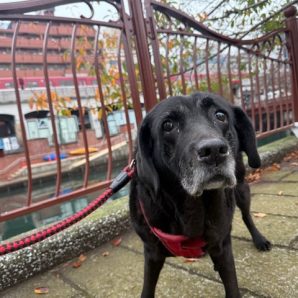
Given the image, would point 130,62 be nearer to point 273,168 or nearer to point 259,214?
point 259,214

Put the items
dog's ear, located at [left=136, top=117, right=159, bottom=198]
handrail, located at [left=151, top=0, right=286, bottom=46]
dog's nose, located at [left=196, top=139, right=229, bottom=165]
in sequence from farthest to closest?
handrail, located at [left=151, top=0, right=286, bottom=46]
dog's ear, located at [left=136, top=117, right=159, bottom=198]
dog's nose, located at [left=196, top=139, right=229, bottom=165]

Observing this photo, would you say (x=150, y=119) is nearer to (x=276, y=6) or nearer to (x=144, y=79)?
(x=144, y=79)

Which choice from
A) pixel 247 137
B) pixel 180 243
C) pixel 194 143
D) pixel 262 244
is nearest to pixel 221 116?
pixel 247 137

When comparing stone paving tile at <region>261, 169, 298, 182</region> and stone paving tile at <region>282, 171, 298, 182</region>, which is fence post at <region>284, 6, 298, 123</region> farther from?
stone paving tile at <region>282, 171, 298, 182</region>

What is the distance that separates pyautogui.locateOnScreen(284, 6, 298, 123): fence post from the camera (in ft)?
17.2

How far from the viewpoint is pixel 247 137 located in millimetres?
1676

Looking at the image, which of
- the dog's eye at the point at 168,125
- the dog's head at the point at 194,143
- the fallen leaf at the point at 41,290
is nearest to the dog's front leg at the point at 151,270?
the dog's head at the point at 194,143

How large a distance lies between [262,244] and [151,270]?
0.96 m

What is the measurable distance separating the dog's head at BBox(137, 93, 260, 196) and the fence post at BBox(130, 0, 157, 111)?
5.14 feet

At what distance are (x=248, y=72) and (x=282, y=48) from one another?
983mm

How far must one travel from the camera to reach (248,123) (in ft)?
5.48

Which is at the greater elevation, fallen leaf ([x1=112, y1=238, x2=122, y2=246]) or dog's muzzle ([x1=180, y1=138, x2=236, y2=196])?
dog's muzzle ([x1=180, y1=138, x2=236, y2=196])

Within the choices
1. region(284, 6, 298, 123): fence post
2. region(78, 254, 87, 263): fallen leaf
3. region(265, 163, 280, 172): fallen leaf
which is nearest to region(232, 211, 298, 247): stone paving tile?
region(78, 254, 87, 263): fallen leaf

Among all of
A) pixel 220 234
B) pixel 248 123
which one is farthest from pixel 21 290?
pixel 248 123
